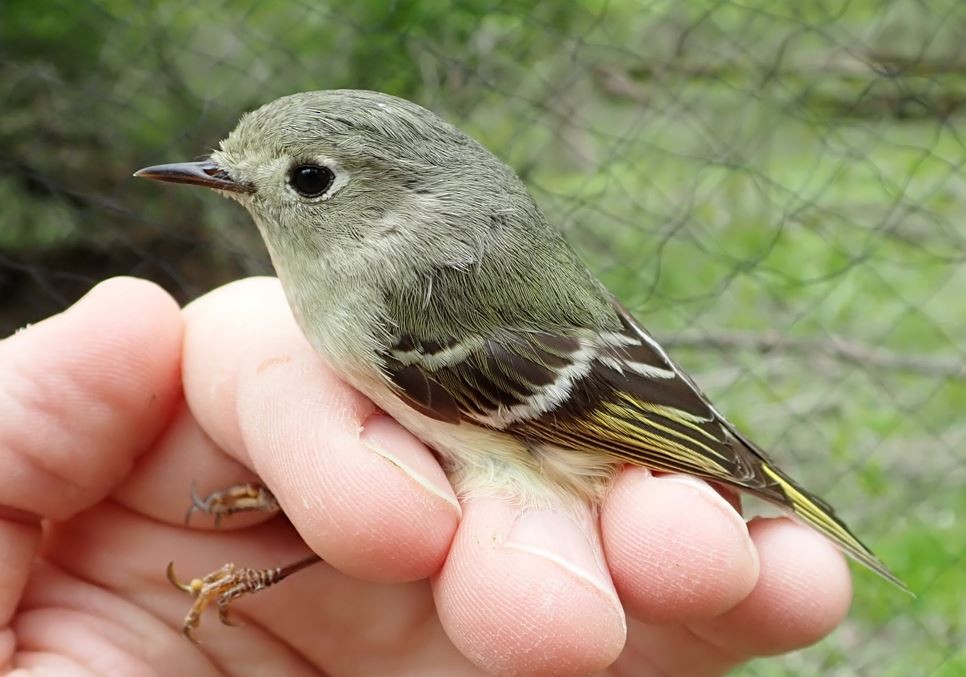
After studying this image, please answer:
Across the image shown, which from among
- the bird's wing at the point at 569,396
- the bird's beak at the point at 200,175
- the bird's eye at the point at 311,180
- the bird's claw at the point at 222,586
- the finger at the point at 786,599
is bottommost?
the bird's claw at the point at 222,586

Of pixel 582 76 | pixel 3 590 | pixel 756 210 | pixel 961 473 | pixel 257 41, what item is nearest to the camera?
pixel 3 590

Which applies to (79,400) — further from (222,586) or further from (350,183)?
(350,183)

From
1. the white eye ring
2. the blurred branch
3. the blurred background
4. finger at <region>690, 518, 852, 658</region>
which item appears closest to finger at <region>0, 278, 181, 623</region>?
the white eye ring

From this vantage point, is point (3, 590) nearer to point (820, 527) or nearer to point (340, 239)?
point (340, 239)

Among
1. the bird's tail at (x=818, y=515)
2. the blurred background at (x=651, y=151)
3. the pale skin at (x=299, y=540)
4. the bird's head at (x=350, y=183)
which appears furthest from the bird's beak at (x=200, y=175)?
the blurred background at (x=651, y=151)

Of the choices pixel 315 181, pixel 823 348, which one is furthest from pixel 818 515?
pixel 823 348

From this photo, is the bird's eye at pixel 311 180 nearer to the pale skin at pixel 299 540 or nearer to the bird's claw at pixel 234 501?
the pale skin at pixel 299 540

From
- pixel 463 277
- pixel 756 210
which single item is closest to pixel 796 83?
pixel 756 210
